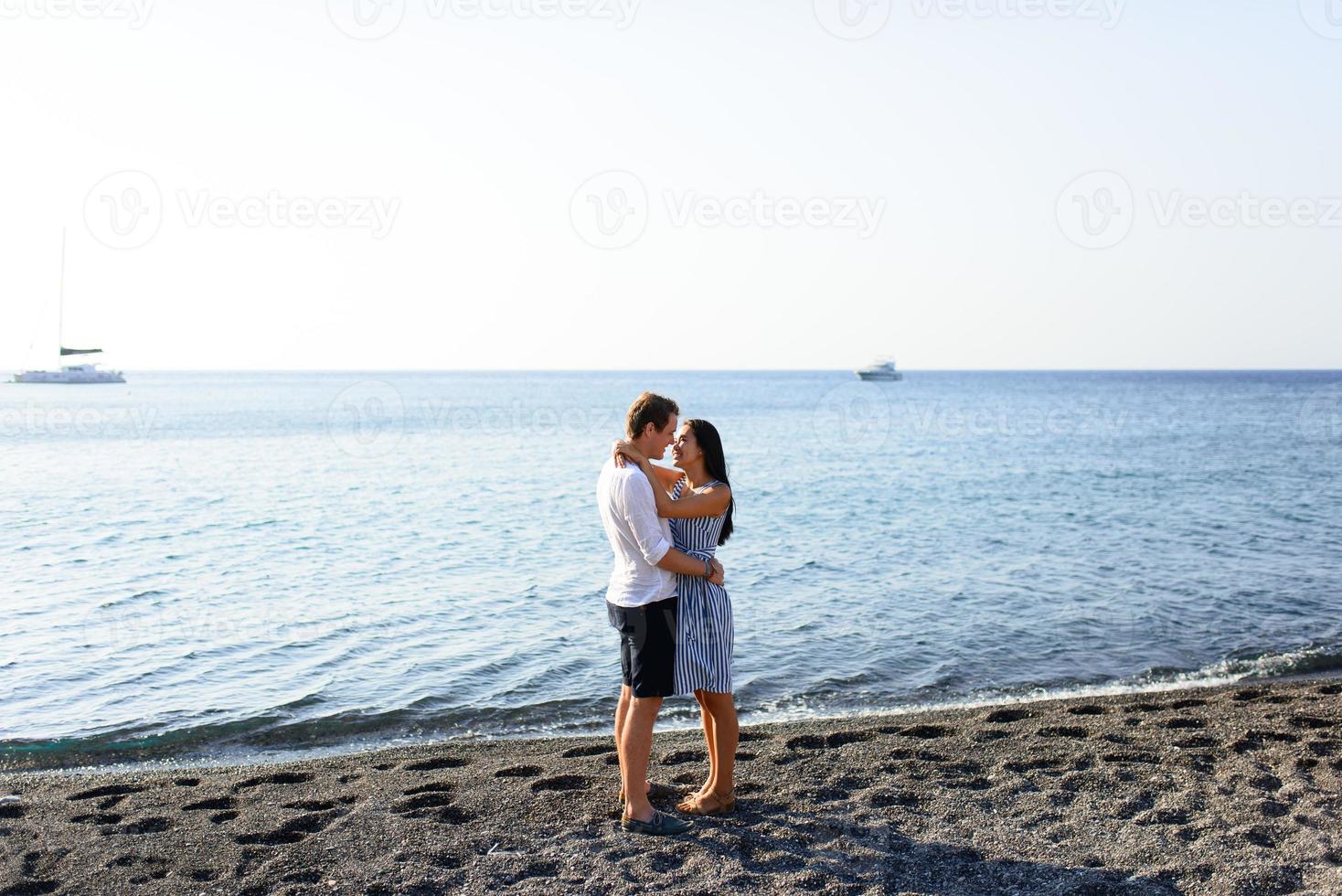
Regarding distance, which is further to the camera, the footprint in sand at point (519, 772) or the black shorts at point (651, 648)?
the footprint in sand at point (519, 772)

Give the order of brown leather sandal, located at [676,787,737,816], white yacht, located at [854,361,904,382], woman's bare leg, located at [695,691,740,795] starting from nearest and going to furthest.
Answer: woman's bare leg, located at [695,691,740,795] < brown leather sandal, located at [676,787,737,816] < white yacht, located at [854,361,904,382]

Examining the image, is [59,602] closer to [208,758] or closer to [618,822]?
[208,758]

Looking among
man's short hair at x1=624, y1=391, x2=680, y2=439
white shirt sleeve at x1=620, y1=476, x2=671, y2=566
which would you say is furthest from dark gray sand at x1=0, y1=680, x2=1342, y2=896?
man's short hair at x1=624, y1=391, x2=680, y2=439

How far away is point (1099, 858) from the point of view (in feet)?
15.8

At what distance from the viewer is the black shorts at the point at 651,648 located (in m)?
5.15

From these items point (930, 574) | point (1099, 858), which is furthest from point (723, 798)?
point (930, 574)

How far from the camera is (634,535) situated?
5008 mm

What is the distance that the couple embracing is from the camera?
16.4 feet

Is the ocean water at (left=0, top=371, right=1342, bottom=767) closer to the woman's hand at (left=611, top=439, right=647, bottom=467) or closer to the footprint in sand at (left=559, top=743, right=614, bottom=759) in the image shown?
the footprint in sand at (left=559, top=743, right=614, bottom=759)

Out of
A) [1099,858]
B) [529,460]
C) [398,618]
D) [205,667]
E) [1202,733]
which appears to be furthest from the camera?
[529,460]

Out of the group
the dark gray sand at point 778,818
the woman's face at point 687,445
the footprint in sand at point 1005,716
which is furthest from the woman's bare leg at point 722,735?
the footprint in sand at point 1005,716

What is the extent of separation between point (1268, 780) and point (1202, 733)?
101 centimetres

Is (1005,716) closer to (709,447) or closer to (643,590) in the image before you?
(643,590)

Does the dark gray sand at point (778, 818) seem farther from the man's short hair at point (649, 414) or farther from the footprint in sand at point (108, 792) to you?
the man's short hair at point (649, 414)
